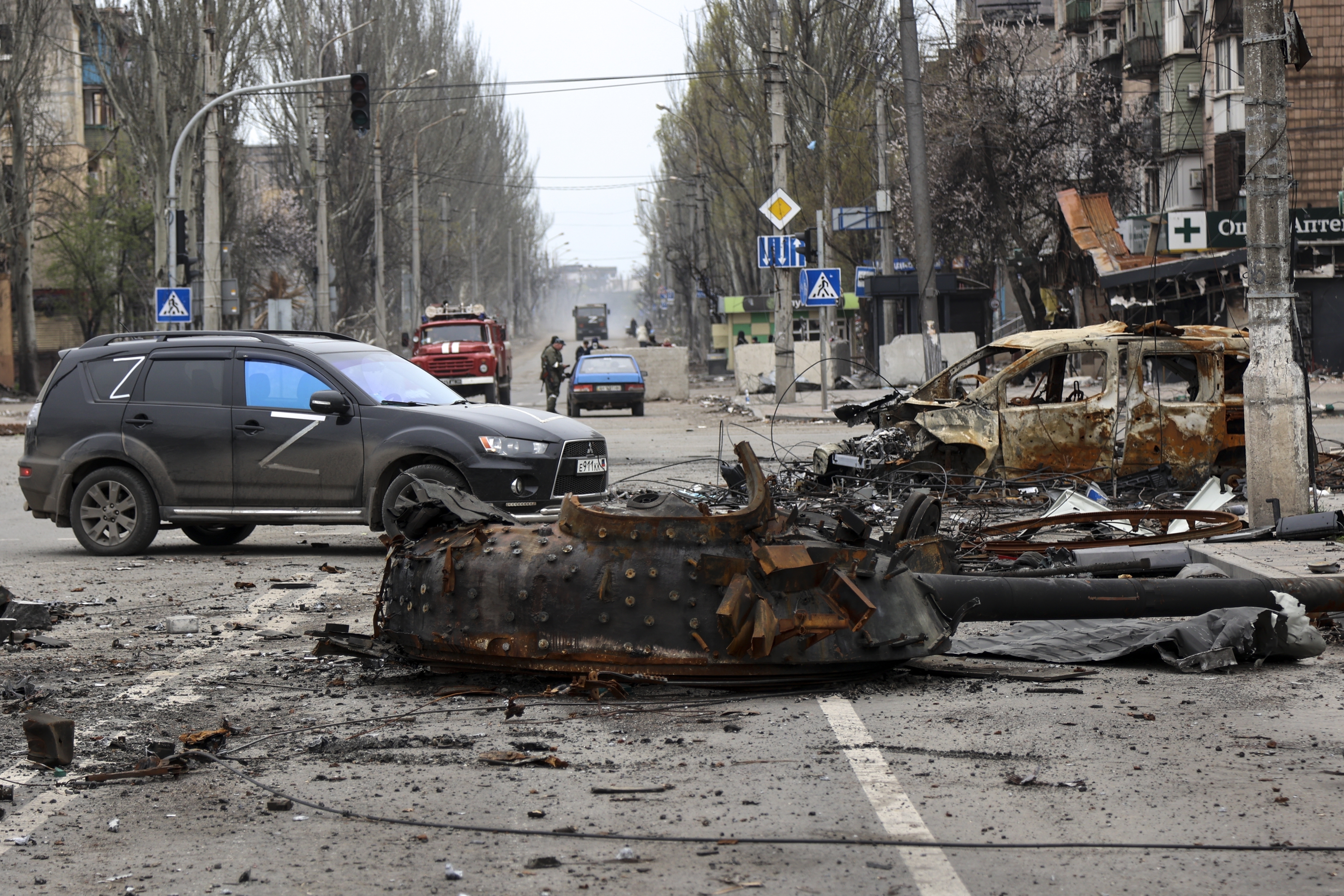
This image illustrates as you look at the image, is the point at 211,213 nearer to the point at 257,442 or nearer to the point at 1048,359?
the point at 257,442

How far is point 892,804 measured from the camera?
4.70 meters

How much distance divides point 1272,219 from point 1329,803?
286 inches

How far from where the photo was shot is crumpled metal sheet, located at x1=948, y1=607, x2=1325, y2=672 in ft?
22.5

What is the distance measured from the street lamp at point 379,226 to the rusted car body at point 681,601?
146ft

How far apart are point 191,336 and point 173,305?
16.0 metres

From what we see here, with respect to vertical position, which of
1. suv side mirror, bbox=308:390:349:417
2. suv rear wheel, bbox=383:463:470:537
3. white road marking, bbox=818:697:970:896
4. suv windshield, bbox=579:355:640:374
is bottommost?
white road marking, bbox=818:697:970:896

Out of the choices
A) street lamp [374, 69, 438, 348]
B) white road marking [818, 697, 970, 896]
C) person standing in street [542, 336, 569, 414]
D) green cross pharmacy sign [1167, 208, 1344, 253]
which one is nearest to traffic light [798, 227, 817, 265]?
green cross pharmacy sign [1167, 208, 1344, 253]

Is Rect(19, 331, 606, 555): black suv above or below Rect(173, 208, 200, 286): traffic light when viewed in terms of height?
below

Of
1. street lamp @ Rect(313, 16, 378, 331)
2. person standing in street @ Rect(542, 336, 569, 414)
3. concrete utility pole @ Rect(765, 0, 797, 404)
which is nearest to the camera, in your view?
concrete utility pole @ Rect(765, 0, 797, 404)

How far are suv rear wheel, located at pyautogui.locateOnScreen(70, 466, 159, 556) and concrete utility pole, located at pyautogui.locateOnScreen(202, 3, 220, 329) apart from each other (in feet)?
52.1

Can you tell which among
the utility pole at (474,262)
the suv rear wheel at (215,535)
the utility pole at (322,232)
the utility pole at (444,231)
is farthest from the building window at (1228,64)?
the utility pole at (474,262)

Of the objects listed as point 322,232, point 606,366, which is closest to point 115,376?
point 606,366

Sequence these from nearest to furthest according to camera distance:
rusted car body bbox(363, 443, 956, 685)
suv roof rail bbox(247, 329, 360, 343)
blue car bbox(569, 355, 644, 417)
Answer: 1. rusted car body bbox(363, 443, 956, 685)
2. suv roof rail bbox(247, 329, 360, 343)
3. blue car bbox(569, 355, 644, 417)

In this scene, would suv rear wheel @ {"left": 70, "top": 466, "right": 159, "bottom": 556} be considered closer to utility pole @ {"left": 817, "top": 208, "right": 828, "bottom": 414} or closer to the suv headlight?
the suv headlight
